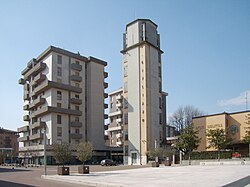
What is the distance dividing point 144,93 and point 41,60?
95.6 ft

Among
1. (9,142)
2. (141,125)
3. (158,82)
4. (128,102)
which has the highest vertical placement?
(158,82)

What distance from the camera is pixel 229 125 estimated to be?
6381 centimetres

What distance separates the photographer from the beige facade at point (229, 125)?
61.2m

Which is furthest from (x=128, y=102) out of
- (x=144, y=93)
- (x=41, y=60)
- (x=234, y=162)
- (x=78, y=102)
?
(x=234, y=162)

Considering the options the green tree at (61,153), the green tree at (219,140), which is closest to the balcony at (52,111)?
the green tree at (219,140)

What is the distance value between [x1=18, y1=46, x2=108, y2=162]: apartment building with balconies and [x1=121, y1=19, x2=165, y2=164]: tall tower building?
32.6 feet

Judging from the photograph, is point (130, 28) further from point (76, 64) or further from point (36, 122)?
point (36, 122)

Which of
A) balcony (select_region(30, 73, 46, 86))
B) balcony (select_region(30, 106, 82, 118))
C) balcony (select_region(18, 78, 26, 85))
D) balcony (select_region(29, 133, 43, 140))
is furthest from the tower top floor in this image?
balcony (select_region(18, 78, 26, 85))

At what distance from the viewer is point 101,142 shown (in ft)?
283

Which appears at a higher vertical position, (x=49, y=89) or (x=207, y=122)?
(x=49, y=89)

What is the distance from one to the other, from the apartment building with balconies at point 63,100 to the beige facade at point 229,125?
29.8m

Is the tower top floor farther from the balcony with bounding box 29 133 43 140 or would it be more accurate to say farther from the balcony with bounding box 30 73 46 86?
the balcony with bounding box 29 133 43 140

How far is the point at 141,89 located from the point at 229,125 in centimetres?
2240

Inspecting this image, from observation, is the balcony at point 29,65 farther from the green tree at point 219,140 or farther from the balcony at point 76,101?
the green tree at point 219,140
